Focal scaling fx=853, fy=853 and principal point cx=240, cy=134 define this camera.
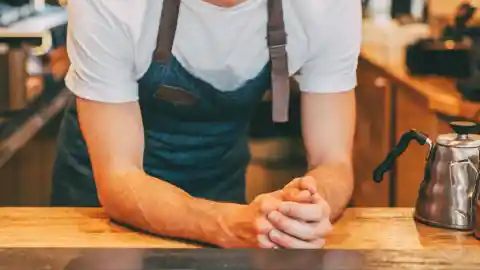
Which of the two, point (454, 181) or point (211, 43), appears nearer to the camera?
point (454, 181)

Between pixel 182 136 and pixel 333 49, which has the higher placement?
pixel 333 49

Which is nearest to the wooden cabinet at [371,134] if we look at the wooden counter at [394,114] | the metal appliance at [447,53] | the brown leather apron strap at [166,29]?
the wooden counter at [394,114]

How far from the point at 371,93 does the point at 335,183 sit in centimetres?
199

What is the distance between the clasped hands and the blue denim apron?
0.34 meters

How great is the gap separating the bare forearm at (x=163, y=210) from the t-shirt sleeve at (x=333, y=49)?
0.33 meters

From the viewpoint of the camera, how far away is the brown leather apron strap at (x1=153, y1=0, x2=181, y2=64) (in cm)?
146

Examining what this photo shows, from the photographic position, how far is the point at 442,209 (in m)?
1.38

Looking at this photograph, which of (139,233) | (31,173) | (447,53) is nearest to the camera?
(139,233)

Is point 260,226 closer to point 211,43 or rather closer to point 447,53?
point 211,43

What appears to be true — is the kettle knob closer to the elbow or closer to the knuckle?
the knuckle

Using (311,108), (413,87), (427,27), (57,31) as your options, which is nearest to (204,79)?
(311,108)

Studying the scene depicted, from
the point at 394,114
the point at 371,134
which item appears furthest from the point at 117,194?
the point at 371,134

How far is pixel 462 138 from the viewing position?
1390 millimetres

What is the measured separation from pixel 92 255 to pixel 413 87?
175cm
